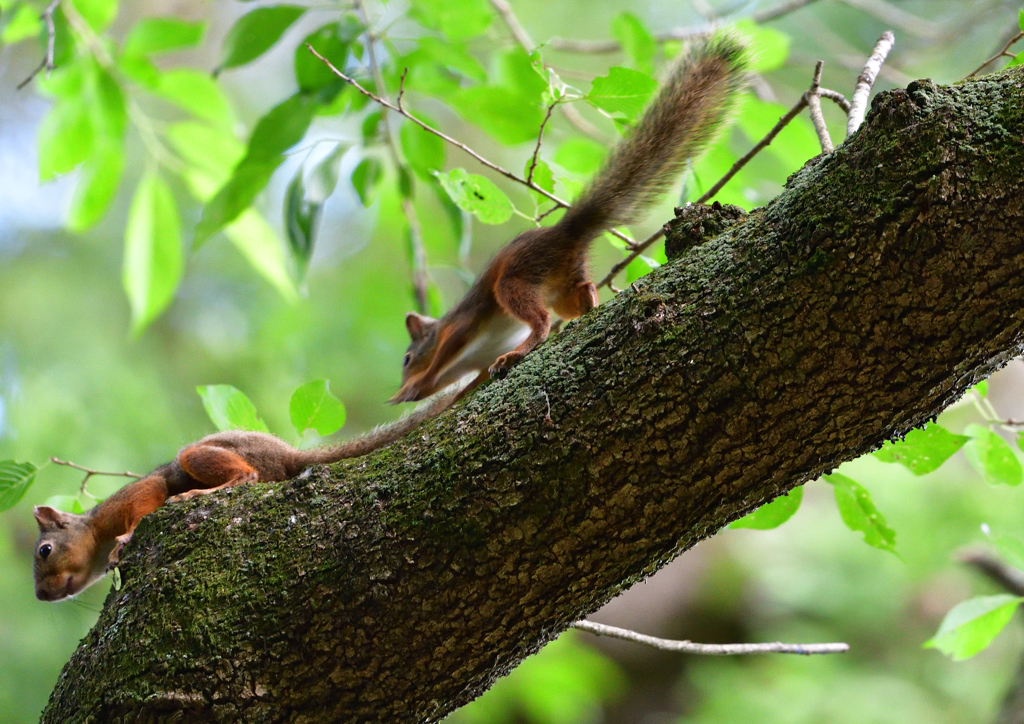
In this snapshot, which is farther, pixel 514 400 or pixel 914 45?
pixel 914 45

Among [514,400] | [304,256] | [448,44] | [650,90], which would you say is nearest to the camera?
[514,400]

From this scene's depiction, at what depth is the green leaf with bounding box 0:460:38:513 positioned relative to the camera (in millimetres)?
2318

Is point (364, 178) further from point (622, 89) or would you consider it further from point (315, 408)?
point (622, 89)

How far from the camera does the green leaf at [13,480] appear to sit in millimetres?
2318

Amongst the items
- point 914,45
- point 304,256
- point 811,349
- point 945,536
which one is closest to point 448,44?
point 304,256

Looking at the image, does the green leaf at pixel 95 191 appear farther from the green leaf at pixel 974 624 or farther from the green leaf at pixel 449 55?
the green leaf at pixel 974 624

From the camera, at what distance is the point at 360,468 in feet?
6.54

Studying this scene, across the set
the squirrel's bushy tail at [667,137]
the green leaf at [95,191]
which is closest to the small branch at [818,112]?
the squirrel's bushy tail at [667,137]

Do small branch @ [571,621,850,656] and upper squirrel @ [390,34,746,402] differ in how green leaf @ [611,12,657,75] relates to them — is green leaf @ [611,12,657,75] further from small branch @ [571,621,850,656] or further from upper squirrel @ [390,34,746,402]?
small branch @ [571,621,850,656]

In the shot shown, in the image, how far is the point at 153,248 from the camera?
3.76 meters

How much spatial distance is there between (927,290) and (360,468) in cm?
120

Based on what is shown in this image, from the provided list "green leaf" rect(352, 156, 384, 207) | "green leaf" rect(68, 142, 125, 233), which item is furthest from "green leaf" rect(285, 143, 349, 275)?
"green leaf" rect(68, 142, 125, 233)

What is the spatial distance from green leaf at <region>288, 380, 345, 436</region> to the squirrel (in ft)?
0.62

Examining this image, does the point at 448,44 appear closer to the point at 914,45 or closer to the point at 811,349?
the point at 811,349
